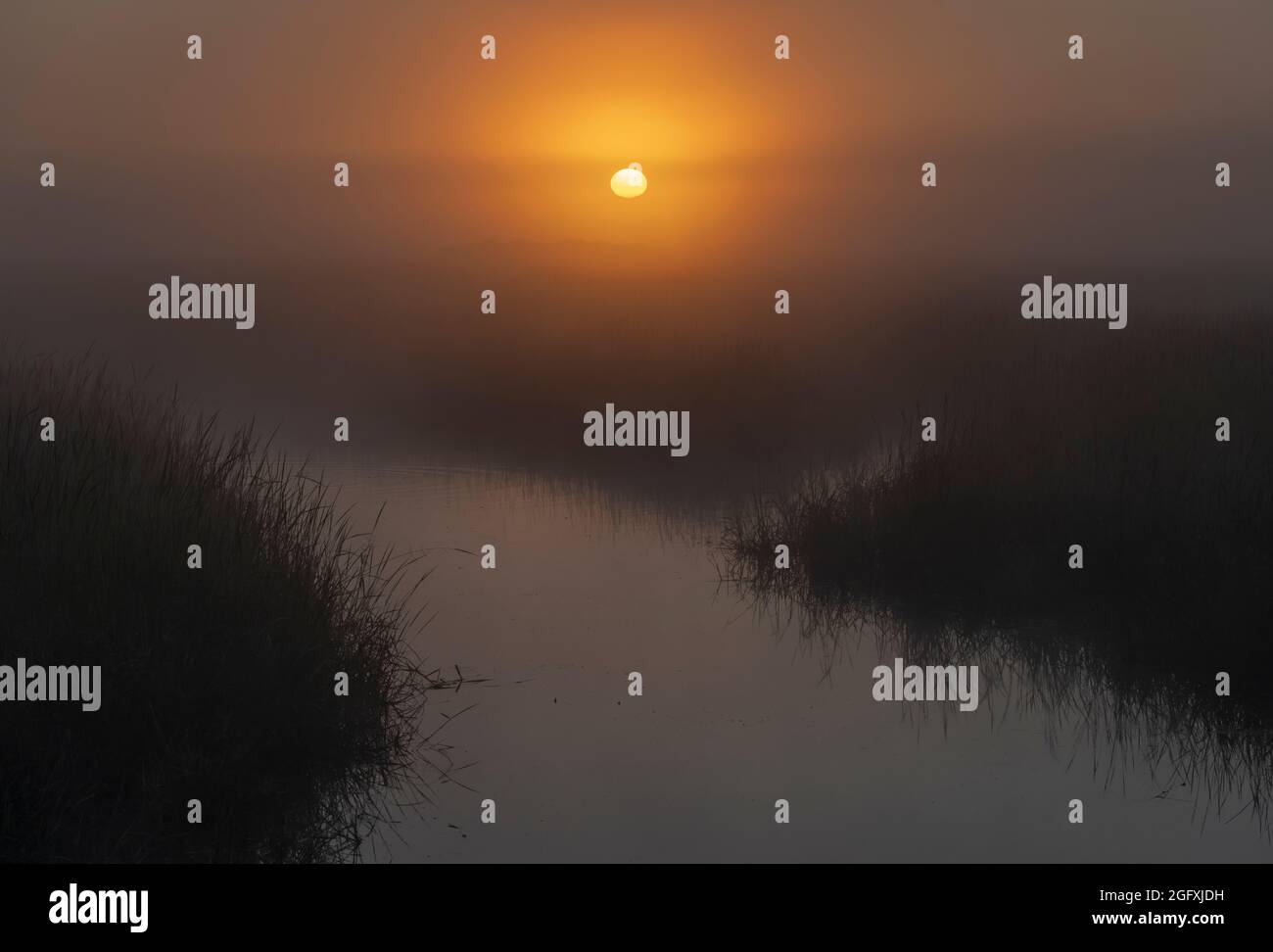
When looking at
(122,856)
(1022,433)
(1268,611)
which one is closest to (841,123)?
(1022,433)

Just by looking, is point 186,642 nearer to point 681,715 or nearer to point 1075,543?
point 681,715

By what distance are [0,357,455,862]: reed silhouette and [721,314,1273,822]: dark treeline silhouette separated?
1.06 meters

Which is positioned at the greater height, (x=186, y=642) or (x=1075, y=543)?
(x=1075, y=543)

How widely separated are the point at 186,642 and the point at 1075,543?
2420mm

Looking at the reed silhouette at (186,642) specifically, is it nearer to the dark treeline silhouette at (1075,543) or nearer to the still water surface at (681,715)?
the still water surface at (681,715)

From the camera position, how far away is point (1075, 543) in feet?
9.10

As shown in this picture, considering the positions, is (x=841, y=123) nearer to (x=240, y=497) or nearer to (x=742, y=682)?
(x=742, y=682)

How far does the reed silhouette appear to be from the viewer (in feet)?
8.60

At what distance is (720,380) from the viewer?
2771 millimetres

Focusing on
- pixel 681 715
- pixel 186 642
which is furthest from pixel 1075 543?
pixel 186 642

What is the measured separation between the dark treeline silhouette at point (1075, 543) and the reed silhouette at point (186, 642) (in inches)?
41.5

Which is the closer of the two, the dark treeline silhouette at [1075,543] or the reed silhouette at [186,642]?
the reed silhouette at [186,642]

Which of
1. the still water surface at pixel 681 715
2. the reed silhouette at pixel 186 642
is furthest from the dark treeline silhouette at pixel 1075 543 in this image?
the reed silhouette at pixel 186 642

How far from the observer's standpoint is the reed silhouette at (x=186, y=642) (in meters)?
2.62
